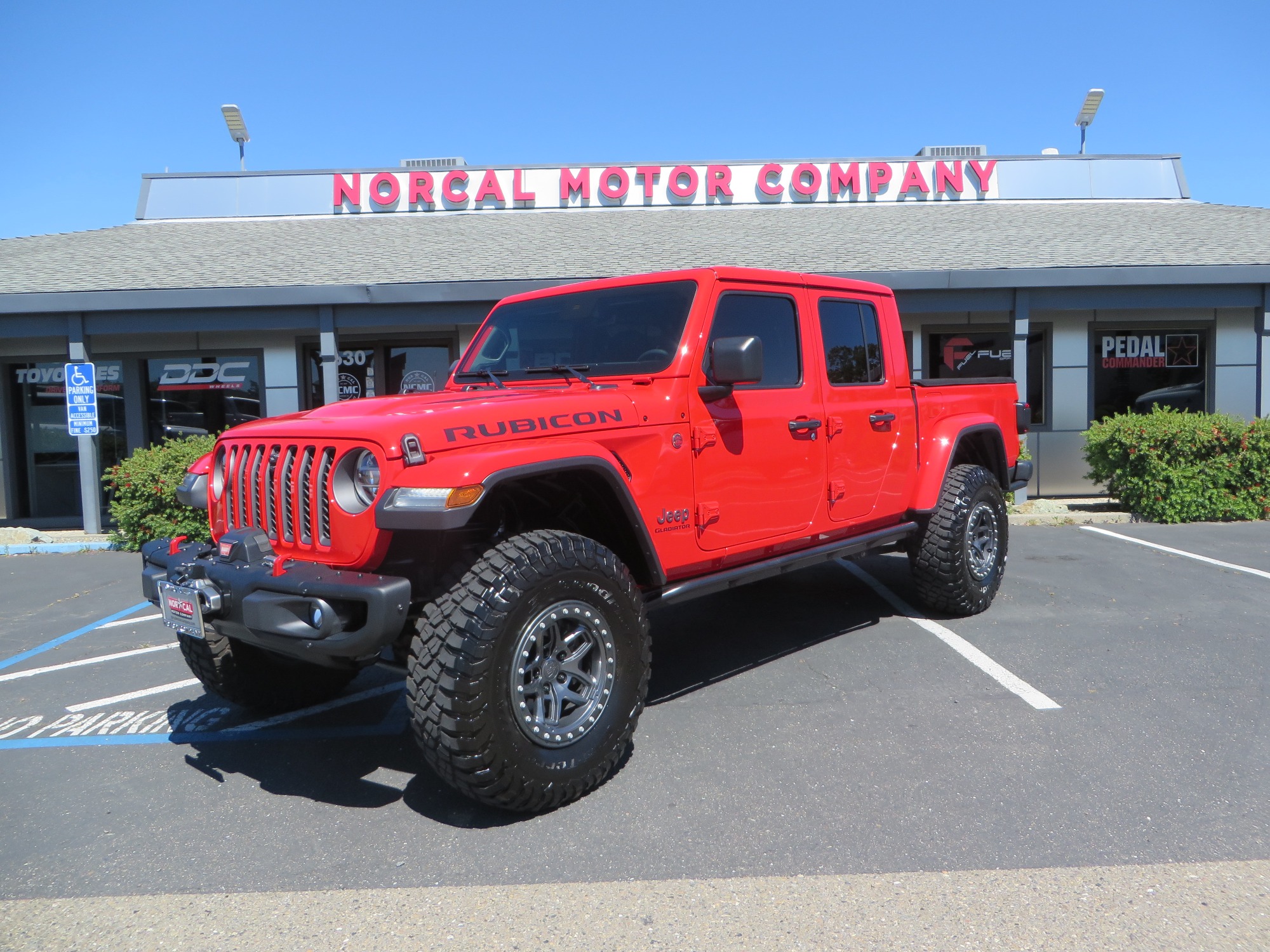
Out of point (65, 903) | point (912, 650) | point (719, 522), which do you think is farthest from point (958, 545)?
point (65, 903)

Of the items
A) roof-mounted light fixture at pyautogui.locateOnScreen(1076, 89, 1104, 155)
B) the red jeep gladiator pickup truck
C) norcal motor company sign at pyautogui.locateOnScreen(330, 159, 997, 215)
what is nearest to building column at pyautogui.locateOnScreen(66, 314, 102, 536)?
norcal motor company sign at pyautogui.locateOnScreen(330, 159, 997, 215)

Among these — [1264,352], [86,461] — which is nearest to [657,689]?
[86,461]

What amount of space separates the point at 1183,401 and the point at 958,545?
9709 millimetres

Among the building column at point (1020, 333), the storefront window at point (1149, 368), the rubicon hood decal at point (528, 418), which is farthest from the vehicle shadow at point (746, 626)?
the storefront window at point (1149, 368)

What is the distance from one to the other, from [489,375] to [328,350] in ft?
25.0

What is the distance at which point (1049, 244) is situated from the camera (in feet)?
40.6

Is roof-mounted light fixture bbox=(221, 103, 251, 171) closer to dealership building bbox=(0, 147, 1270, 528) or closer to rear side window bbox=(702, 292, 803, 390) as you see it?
dealership building bbox=(0, 147, 1270, 528)

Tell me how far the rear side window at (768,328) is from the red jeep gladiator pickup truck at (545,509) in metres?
0.01

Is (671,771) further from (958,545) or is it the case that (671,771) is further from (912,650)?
(958,545)

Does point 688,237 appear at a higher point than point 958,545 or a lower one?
higher

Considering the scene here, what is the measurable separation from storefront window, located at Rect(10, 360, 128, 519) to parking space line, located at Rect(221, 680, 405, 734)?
10077 mm

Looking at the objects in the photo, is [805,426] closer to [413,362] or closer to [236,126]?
[413,362]

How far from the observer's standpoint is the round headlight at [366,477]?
10.4 ft

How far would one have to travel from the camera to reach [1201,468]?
10.2 metres
